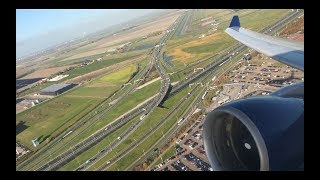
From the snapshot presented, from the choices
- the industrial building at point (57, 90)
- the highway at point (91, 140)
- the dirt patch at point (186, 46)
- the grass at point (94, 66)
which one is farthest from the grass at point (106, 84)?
the highway at point (91, 140)

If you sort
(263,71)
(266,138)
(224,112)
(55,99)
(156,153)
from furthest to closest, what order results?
(55,99)
(263,71)
(156,153)
(224,112)
(266,138)

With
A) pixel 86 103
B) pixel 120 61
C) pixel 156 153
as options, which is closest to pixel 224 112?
pixel 156 153

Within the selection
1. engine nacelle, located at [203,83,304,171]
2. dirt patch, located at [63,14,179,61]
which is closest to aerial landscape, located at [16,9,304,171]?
engine nacelle, located at [203,83,304,171]

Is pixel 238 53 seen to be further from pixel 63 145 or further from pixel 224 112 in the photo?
pixel 224 112

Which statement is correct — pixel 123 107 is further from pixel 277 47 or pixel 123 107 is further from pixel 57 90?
pixel 277 47

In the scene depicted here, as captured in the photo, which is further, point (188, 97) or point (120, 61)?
point (120, 61)

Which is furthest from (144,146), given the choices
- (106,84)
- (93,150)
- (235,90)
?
(106,84)

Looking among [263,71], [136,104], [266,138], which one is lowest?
[136,104]

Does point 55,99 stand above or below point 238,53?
below
